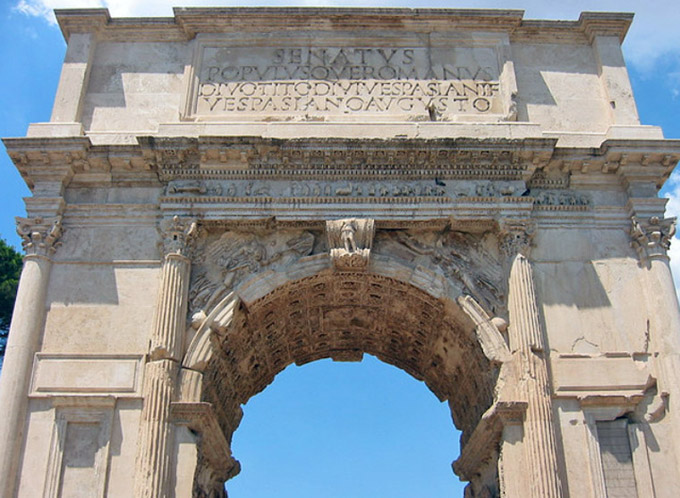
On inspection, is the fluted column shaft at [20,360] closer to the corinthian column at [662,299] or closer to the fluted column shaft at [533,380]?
the fluted column shaft at [533,380]

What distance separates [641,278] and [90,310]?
25.6ft

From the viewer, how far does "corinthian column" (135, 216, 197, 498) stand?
411 inches

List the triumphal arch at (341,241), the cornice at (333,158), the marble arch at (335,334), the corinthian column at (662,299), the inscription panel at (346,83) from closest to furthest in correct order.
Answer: the triumphal arch at (341,241)
the corinthian column at (662,299)
the marble arch at (335,334)
the cornice at (333,158)
the inscription panel at (346,83)

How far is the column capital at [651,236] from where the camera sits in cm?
1205

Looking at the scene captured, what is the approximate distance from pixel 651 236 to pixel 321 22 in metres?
6.27

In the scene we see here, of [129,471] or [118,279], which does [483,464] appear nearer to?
[129,471]

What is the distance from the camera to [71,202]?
12539 mm

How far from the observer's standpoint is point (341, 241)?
39.8ft

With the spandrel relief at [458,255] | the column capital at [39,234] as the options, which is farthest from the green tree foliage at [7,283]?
the spandrel relief at [458,255]

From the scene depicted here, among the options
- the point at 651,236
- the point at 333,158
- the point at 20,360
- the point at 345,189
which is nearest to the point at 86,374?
the point at 20,360

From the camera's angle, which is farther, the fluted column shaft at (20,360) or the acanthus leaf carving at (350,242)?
the acanthus leaf carving at (350,242)

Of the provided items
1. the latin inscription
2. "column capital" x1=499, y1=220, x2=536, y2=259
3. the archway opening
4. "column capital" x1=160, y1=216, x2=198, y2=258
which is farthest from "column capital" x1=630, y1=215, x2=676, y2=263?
"column capital" x1=160, y1=216, x2=198, y2=258

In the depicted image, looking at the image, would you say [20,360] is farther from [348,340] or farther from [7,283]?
[7,283]

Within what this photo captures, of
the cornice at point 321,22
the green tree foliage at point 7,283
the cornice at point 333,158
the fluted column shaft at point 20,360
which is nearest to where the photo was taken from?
the fluted column shaft at point 20,360
